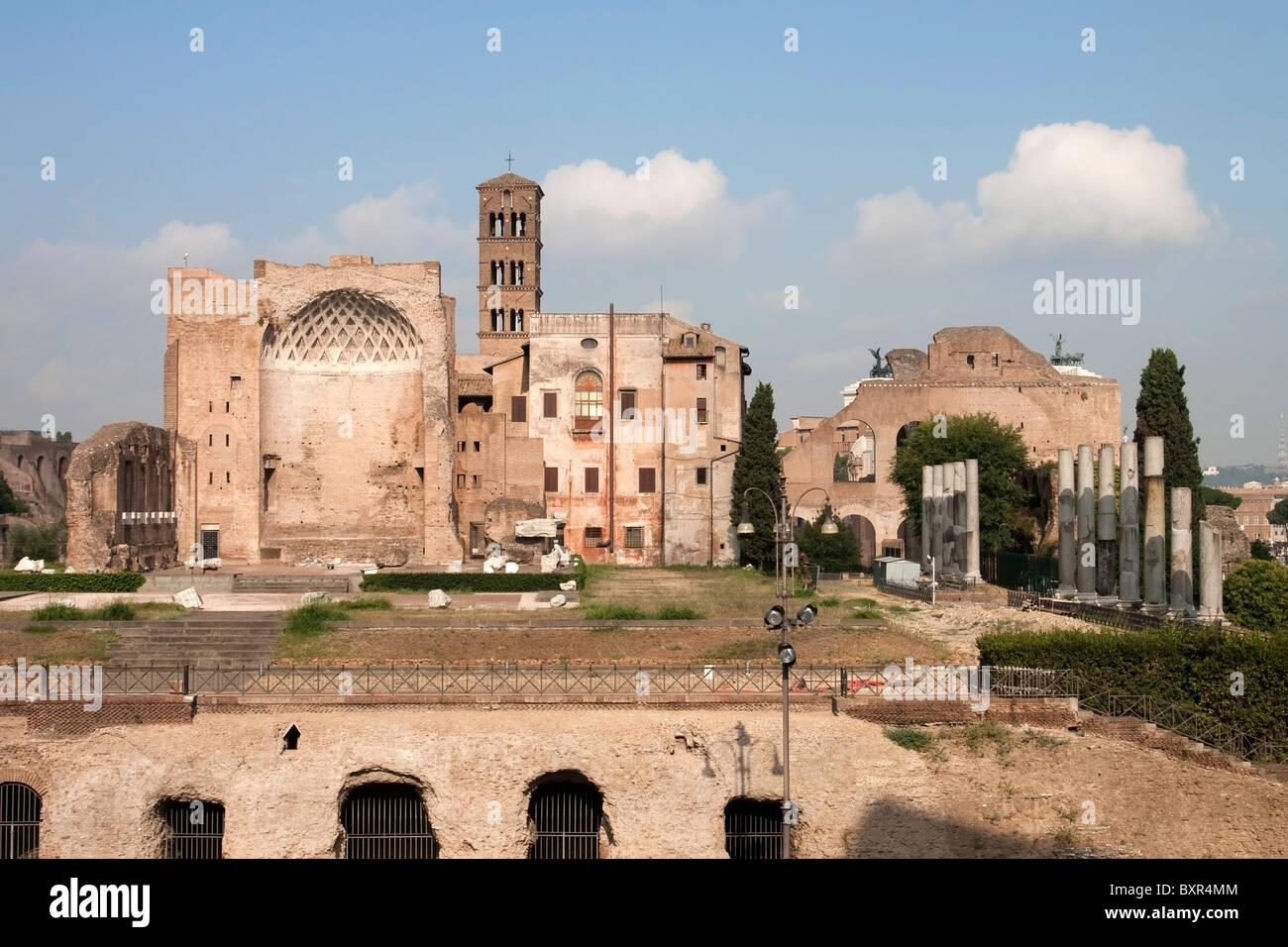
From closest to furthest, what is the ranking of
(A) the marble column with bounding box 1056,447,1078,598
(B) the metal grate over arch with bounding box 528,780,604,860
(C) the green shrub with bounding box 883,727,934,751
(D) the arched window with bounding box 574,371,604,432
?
(B) the metal grate over arch with bounding box 528,780,604,860 → (C) the green shrub with bounding box 883,727,934,751 → (A) the marble column with bounding box 1056,447,1078,598 → (D) the arched window with bounding box 574,371,604,432

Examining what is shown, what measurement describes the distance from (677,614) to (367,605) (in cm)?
853

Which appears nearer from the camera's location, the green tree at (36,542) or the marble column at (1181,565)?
the marble column at (1181,565)

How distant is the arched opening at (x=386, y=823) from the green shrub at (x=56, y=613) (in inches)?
489

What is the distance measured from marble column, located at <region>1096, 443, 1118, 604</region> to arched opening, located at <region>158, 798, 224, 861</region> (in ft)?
81.9

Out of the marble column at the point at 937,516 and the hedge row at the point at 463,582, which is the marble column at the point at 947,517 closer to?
the marble column at the point at 937,516

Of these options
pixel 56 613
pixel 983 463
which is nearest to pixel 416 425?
pixel 56 613

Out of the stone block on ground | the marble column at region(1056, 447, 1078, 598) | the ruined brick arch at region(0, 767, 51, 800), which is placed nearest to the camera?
the ruined brick arch at region(0, 767, 51, 800)

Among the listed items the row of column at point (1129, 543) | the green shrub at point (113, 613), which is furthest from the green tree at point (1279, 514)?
the green shrub at point (113, 613)

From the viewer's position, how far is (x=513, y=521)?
47.1 metres

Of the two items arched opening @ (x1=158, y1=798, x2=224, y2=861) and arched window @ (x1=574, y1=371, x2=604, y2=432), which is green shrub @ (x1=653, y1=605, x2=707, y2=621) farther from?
arched window @ (x1=574, y1=371, x2=604, y2=432)

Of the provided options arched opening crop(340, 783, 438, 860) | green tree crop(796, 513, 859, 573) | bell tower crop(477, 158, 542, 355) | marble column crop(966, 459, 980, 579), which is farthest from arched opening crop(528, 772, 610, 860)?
bell tower crop(477, 158, 542, 355)

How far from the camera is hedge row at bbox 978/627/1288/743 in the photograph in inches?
991

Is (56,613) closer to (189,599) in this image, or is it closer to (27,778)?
(189,599)

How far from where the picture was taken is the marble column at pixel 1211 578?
3155 cm
